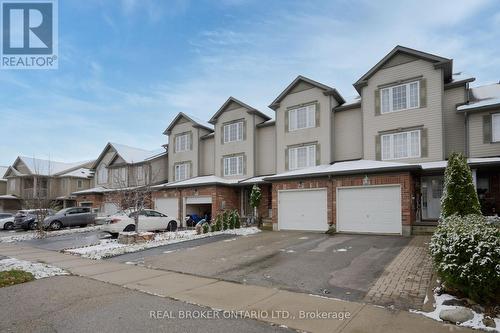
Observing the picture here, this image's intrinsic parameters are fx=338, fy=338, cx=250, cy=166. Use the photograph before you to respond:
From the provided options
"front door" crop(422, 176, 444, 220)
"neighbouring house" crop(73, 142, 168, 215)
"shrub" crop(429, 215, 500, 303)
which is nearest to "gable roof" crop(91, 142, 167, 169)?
"neighbouring house" crop(73, 142, 168, 215)

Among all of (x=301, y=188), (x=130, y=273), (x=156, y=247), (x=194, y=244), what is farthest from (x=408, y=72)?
(x=130, y=273)

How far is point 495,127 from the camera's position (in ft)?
57.3

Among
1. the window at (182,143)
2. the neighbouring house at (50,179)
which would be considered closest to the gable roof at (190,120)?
the window at (182,143)

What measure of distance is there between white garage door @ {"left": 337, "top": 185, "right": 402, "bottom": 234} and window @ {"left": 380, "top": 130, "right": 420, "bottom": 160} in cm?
363

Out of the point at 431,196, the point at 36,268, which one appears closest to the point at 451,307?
the point at 36,268

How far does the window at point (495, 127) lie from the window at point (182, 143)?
2216cm

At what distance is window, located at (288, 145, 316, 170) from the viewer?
74.1 ft

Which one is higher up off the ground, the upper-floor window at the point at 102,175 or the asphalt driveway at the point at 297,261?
the upper-floor window at the point at 102,175

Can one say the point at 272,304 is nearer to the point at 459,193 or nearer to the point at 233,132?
the point at 459,193

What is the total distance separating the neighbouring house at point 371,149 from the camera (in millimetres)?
16953

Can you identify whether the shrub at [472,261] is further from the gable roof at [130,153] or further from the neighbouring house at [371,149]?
the gable roof at [130,153]

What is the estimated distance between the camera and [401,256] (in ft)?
35.5

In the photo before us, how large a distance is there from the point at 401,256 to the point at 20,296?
10427 mm

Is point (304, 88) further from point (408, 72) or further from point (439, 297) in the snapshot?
point (439, 297)
